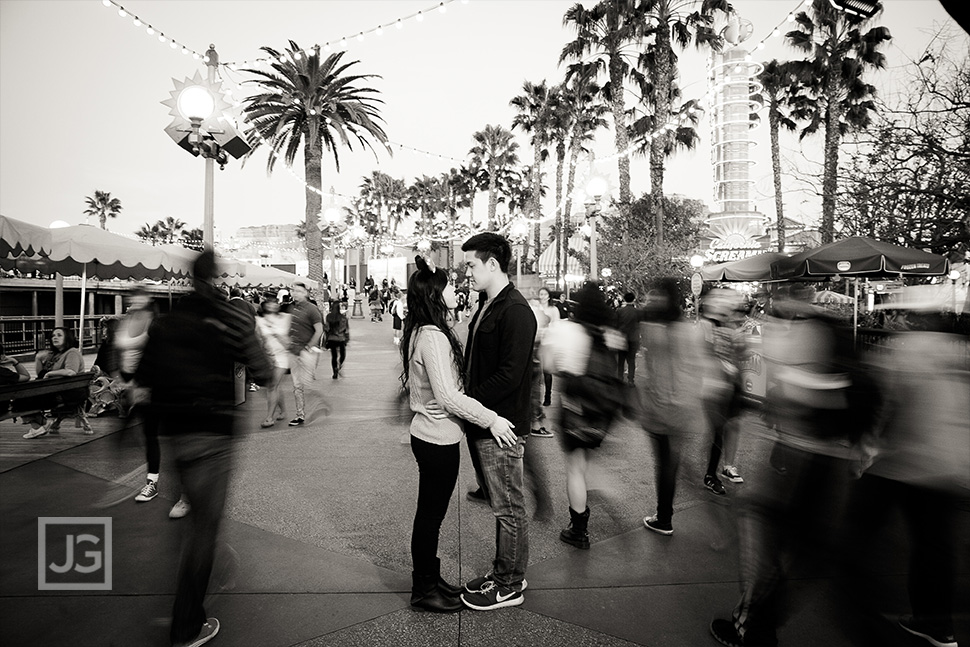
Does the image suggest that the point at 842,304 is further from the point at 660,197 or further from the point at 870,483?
the point at 870,483

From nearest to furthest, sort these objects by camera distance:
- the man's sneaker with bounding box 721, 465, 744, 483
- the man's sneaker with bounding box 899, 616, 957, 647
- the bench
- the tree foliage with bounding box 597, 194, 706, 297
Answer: the man's sneaker with bounding box 899, 616, 957, 647 → the man's sneaker with bounding box 721, 465, 744, 483 → the bench → the tree foliage with bounding box 597, 194, 706, 297

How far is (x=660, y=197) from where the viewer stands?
72.1 feet

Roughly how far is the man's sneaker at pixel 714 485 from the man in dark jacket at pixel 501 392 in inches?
99.8

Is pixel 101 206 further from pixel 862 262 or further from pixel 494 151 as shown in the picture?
pixel 862 262

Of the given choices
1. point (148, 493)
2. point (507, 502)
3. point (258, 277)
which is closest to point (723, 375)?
point (507, 502)

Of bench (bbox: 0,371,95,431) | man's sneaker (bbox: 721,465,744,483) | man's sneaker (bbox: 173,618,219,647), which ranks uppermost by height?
bench (bbox: 0,371,95,431)

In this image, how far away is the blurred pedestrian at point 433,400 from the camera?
2746 millimetres

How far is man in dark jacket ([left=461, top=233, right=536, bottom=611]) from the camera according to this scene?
114 inches

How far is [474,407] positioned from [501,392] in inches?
7.3

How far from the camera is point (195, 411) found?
8.79 ft

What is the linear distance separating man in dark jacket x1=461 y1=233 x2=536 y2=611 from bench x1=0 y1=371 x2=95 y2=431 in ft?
16.7

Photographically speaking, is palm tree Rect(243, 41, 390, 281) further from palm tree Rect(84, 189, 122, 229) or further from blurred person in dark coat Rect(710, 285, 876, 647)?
palm tree Rect(84, 189, 122, 229)

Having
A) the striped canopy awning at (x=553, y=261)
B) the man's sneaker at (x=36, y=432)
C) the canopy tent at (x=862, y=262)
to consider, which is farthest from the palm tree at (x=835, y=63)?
the striped canopy awning at (x=553, y=261)

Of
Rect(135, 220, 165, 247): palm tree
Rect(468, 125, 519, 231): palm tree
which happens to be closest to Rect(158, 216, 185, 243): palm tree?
Rect(135, 220, 165, 247): palm tree
